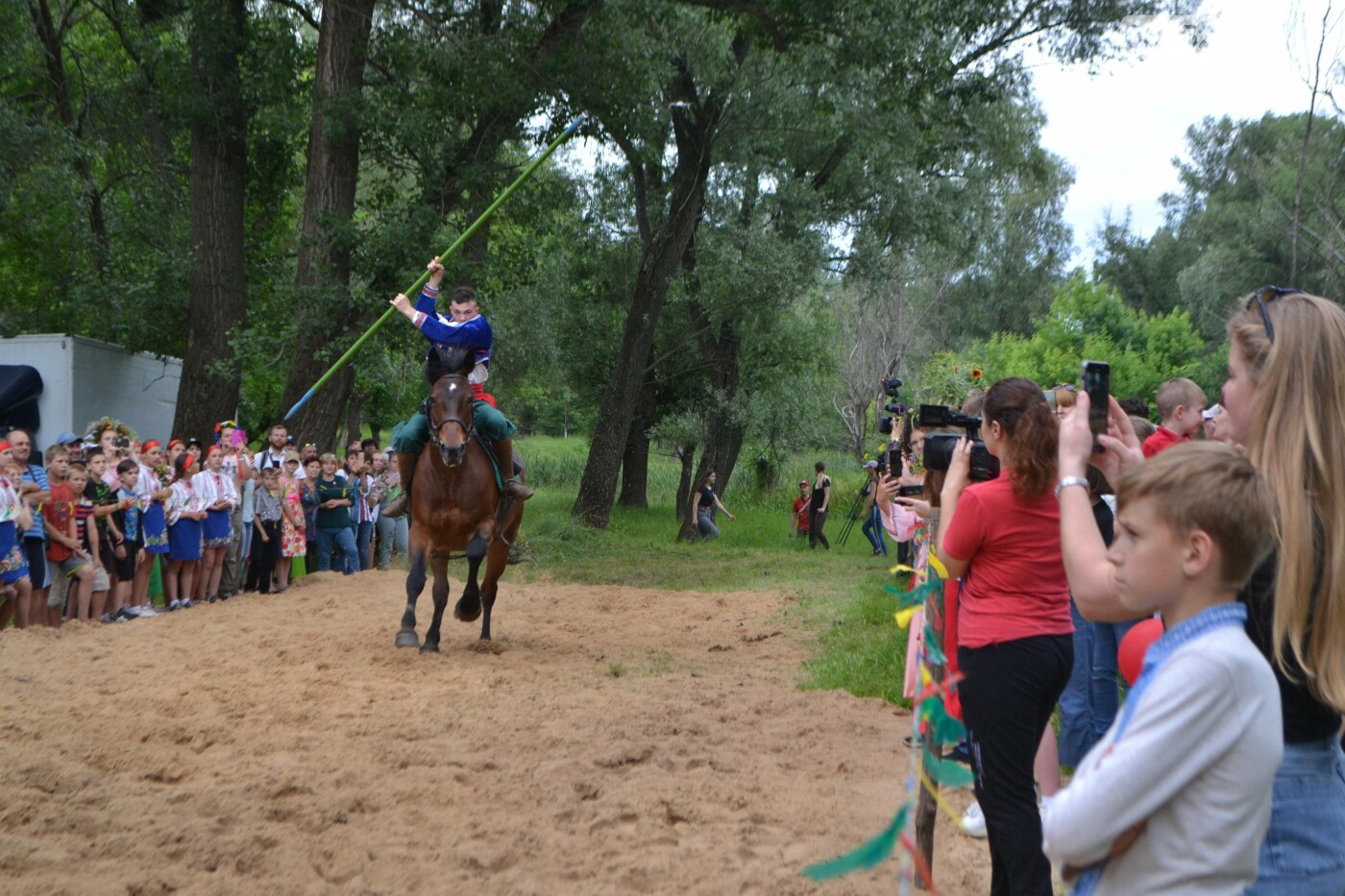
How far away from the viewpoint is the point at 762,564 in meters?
19.9

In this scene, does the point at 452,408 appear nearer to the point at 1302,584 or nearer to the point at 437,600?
the point at 437,600

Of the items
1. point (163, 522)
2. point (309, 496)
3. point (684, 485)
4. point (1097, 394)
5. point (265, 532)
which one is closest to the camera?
point (1097, 394)

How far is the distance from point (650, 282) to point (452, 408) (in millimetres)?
14000

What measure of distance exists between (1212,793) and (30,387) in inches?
748

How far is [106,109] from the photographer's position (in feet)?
72.7

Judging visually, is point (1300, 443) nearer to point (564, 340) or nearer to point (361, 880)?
point (361, 880)

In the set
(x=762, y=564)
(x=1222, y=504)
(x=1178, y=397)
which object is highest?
(x=1178, y=397)

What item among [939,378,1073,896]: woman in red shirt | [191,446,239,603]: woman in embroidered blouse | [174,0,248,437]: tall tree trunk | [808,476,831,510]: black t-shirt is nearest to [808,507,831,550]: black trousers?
[808,476,831,510]: black t-shirt

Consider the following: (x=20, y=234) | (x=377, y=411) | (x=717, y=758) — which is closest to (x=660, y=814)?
(x=717, y=758)

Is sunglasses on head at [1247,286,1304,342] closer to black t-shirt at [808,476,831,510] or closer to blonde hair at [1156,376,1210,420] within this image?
blonde hair at [1156,376,1210,420]

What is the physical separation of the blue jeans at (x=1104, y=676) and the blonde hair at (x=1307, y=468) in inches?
134

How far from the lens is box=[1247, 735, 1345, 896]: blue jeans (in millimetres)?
2326

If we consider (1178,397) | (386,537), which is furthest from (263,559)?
(1178,397)

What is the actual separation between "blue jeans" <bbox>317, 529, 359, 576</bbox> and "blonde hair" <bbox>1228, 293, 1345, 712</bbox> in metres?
14.6
